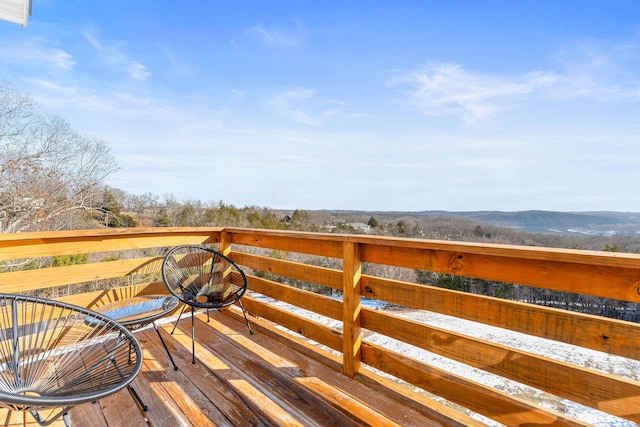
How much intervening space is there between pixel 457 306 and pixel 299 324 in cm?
122

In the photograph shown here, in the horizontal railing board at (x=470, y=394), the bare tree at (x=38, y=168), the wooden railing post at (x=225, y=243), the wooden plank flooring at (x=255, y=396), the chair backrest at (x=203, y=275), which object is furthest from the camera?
the bare tree at (x=38, y=168)

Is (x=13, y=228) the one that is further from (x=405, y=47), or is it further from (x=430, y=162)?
(x=430, y=162)

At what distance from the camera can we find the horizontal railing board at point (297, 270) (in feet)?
7.09

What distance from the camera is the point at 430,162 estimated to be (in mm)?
15180

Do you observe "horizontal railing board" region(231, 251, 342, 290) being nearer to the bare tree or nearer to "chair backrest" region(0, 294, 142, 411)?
"chair backrest" region(0, 294, 142, 411)

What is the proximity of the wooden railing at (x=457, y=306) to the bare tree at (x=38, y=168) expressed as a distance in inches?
331

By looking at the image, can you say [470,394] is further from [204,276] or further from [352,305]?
[204,276]

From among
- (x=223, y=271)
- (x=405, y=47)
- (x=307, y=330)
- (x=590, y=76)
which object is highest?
(x=590, y=76)

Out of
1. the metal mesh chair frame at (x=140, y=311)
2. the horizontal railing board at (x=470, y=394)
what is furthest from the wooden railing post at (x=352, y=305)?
the metal mesh chair frame at (x=140, y=311)

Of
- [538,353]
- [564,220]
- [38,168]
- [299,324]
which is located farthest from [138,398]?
[564,220]

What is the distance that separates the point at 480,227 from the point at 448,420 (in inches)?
465

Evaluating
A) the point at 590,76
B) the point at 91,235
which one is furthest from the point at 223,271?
the point at 590,76

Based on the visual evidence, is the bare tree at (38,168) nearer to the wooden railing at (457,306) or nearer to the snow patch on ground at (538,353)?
the snow patch on ground at (538,353)

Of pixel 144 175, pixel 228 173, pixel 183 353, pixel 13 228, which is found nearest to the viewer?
pixel 183 353
